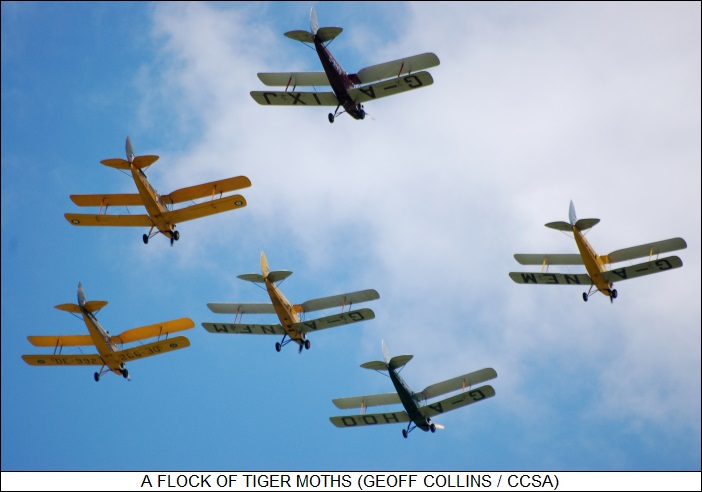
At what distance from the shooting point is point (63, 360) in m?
45.2

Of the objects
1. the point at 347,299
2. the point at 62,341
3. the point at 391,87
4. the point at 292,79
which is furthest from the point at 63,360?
the point at 391,87

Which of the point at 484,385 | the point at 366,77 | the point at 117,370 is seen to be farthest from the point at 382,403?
the point at 366,77

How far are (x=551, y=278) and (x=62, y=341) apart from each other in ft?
67.9

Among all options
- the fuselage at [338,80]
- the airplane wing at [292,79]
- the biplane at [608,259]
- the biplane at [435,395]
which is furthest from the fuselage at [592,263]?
the airplane wing at [292,79]

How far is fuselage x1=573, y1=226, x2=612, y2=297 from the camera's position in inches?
1622

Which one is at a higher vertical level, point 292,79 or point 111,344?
point 292,79

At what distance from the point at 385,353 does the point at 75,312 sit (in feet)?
39.4

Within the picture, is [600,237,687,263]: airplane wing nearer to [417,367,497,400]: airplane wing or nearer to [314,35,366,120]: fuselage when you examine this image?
[417,367,497,400]: airplane wing

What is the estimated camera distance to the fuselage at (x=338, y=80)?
3816 cm

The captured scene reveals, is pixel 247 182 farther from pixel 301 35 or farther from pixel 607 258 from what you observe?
pixel 607 258

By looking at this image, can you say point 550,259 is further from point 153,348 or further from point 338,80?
point 153,348

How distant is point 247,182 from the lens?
132 feet

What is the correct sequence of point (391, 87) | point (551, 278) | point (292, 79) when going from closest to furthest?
point (391, 87) < point (292, 79) < point (551, 278)

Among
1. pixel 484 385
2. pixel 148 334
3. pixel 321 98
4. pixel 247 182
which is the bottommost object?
pixel 484 385
